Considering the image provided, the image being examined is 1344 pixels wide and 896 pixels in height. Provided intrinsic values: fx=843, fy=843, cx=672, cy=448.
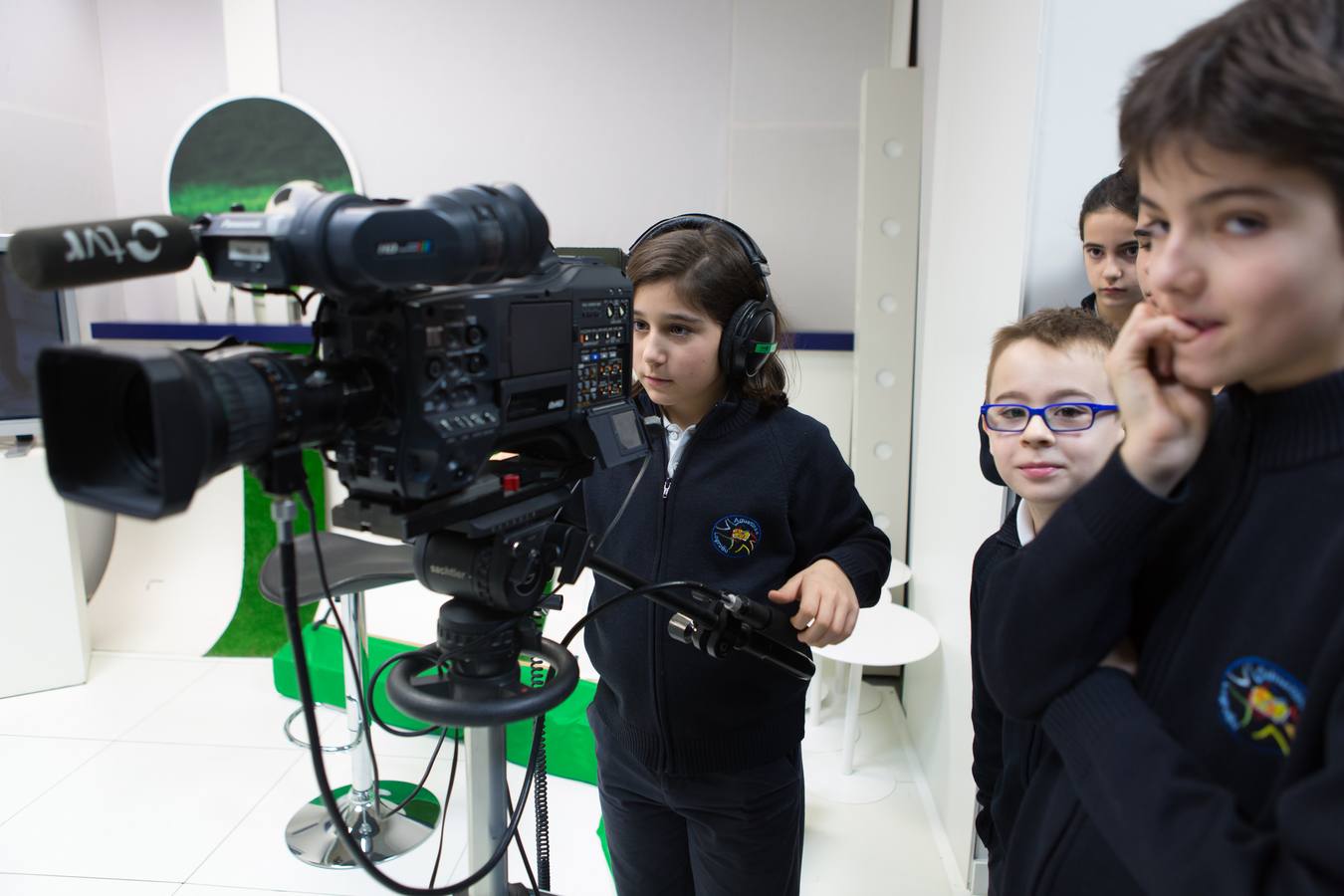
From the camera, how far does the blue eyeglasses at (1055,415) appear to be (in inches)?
38.4

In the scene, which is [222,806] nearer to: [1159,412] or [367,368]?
[367,368]

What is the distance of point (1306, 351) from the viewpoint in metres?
0.49

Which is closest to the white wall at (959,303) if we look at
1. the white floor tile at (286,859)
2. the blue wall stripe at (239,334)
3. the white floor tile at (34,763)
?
the blue wall stripe at (239,334)

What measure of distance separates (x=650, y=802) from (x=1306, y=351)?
99cm

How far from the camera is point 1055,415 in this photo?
0.98 metres

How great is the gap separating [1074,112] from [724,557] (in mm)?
941

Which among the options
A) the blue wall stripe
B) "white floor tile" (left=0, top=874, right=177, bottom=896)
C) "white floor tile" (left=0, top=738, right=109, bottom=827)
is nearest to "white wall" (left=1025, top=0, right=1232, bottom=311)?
the blue wall stripe

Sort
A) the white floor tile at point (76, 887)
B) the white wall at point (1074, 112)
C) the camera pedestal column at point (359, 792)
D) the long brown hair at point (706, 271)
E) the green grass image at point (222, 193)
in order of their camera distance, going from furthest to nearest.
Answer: the green grass image at point (222, 193) → the white floor tile at point (76, 887) → the camera pedestal column at point (359, 792) → the white wall at point (1074, 112) → the long brown hair at point (706, 271)

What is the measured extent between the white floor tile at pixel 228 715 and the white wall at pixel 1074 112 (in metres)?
2.17

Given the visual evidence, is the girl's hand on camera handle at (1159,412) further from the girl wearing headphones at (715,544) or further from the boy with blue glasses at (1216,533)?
the girl wearing headphones at (715,544)

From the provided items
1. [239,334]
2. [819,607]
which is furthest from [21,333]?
[819,607]

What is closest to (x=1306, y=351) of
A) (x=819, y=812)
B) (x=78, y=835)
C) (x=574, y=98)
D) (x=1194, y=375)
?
(x=1194, y=375)

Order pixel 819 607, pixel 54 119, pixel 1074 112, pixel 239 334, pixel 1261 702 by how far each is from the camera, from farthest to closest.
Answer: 1. pixel 239 334
2. pixel 54 119
3. pixel 1074 112
4. pixel 819 607
5. pixel 1261 702

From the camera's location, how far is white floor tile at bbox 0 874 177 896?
1783 mm
